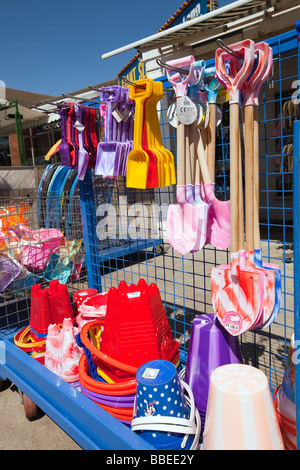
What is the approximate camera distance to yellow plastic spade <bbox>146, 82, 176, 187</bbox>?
4.96ft

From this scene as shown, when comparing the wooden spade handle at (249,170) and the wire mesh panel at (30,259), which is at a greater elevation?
the wooden spade handle at (249,170)

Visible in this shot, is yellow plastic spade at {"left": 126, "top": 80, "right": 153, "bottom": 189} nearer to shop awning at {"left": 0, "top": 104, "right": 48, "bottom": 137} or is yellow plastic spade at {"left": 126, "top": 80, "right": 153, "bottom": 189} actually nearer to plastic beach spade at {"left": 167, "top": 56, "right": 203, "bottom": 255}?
plastic beach spade at {"left": 167, "top": 56, "right": 203, "bottom": 255}

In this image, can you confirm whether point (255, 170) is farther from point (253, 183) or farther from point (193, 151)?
point (193, 151)

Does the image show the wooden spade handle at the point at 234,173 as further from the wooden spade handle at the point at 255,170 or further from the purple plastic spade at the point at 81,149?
the purple plastic spade at the point at 81,149

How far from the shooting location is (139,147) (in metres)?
1.49

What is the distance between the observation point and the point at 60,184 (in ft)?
14.1

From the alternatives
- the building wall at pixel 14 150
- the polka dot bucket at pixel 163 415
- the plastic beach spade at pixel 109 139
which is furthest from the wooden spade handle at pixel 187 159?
the building wall at pixel 14 150

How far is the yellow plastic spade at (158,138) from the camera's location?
4.96 ft

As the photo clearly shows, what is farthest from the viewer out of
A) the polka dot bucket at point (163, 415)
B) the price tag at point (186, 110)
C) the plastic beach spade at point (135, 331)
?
the plastic beach spade at point (135, 331)

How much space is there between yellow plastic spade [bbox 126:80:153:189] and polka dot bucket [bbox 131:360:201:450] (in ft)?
2.56

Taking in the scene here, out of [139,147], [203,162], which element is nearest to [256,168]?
[203,162]

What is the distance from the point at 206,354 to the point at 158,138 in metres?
0.97

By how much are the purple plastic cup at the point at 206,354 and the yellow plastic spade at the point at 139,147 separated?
65cm
